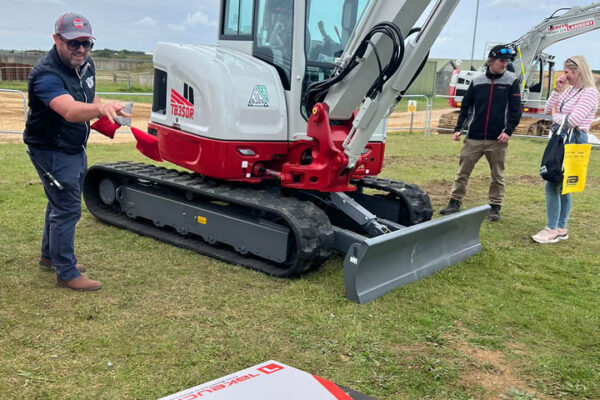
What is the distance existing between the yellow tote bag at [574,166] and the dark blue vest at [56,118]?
15.1ft

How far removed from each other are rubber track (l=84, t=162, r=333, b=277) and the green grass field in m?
0.14

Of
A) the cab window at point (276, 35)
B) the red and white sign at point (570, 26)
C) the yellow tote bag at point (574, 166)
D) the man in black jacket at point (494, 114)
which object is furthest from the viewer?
the red and white sign at point (570, 26)

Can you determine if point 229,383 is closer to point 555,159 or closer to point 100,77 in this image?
point 555,159

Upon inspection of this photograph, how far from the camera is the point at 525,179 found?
10375 mm

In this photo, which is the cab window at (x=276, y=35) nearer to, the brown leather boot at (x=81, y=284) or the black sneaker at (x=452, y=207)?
the brown leather boot at (x=81, y=284)

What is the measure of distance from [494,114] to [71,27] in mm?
4878

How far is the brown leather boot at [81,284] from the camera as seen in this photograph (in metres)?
4.42

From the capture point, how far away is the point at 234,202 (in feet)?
17.1

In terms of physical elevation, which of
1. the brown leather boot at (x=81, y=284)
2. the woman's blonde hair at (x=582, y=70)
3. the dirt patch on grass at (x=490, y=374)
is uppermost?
the woman's blonde hair at (x=582, y=70)

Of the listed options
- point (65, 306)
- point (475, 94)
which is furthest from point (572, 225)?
point (65, 306)

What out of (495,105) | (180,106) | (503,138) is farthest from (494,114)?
(180,106)

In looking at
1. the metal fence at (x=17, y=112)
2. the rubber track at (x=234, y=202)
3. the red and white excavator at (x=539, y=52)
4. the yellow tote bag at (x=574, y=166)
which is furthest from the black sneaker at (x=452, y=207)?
the red and white excavator at (x=539, y=52)

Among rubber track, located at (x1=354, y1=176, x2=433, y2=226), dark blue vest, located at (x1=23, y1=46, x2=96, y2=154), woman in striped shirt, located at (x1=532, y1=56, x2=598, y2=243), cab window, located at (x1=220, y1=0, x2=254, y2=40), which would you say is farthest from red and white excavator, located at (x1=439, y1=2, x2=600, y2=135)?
dark blue vest, located at (x1=23, y1=46, x2=96, y2=154)

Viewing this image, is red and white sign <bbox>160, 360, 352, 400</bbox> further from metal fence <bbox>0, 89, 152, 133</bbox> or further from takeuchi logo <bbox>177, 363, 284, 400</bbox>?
metal fence <bbox>0, 89, 152, 133</bbox>
